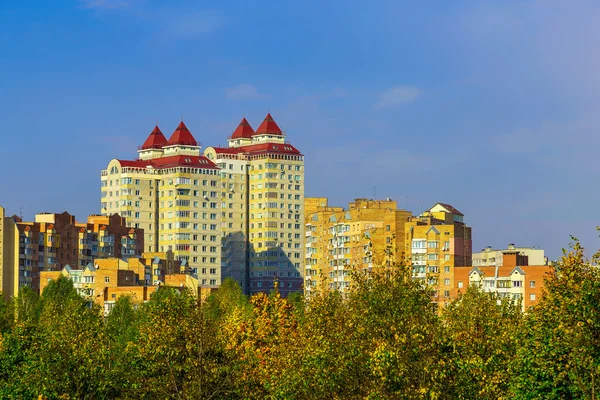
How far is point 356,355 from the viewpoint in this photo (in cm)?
5850

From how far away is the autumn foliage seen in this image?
55.8m

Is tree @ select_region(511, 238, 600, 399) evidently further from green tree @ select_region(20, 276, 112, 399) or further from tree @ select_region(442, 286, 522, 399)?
green tree @ select_region(20, 276, 112, 399)

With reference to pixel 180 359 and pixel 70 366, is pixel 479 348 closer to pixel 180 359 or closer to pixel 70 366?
pixel 180 359

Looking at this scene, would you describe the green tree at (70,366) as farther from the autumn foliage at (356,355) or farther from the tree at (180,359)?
the tree at (180,359)

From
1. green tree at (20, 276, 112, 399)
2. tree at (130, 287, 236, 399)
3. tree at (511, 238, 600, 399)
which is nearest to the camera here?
tree at (511, 238, 600, 399)

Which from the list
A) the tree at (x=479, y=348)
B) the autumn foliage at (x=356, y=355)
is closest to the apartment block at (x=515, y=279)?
the tree at (x=479, y=348)

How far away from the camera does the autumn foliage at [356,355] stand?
5584 centimetres

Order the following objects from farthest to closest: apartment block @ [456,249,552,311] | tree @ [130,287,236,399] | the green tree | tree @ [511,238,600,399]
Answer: apartment block @ [456,249,552,311], the green tree, tree @ [130,287,236,399], tree @ [511,238,600,399]

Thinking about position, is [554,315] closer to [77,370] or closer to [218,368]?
[218,368]

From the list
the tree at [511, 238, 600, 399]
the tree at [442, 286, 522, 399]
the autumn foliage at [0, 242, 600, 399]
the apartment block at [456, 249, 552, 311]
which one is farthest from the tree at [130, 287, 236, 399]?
the apartment block at [456, 249, 552, 311]

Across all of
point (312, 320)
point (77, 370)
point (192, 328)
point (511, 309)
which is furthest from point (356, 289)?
point (511, 309)

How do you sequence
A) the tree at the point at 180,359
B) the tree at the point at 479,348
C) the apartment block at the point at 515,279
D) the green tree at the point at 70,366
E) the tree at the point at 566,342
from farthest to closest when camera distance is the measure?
the apartment block at the point at 515,279 → the green tree at the point at 70,366 → the tree at the point at 180,359 → the tree at the point at 479,348 → the tree at the point at 566,342

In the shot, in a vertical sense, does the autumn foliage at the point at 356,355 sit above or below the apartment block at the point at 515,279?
below

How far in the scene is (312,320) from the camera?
6956 cm
